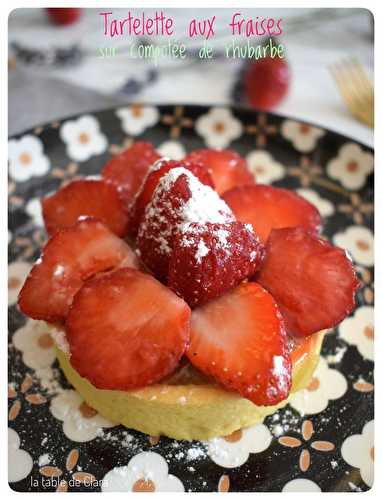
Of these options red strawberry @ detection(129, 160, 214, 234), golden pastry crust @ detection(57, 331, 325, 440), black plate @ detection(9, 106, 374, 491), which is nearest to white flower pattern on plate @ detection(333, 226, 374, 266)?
black plate @ detection(9, 106, 374, 491)

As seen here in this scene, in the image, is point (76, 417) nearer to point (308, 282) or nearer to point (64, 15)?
point (308, 282)

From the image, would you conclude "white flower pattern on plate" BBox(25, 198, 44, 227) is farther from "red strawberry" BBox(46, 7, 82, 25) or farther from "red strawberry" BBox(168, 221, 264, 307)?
"red strawberry" BBox(46, 7, 82, 25)

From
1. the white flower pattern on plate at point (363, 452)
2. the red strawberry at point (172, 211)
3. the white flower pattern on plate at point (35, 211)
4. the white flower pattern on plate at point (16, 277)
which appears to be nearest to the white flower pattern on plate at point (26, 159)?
the white flower pattern on plate at point (35, 211)

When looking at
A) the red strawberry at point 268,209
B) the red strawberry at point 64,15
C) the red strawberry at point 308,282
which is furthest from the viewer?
the red strawberry at point 64,15

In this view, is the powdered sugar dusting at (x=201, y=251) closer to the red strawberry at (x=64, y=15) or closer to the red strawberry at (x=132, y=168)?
the red strawberry at (x=132, y=168)

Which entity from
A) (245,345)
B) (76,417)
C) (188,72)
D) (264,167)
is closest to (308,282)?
(245,345)
